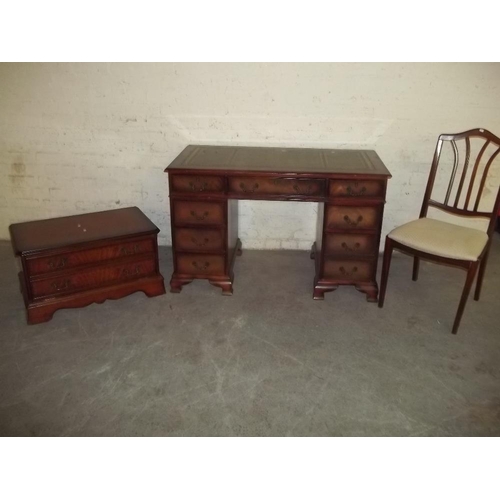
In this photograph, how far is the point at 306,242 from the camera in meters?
3.73

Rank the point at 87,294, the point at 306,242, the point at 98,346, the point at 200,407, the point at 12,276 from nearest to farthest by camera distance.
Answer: the point at 200,407 < the point at 98,346 < the point at 87,294 < the point at 12,276 < the point at 306,242

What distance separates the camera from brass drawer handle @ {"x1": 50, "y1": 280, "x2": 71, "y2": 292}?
2.73m

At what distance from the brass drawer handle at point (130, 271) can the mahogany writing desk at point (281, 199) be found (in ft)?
0.82

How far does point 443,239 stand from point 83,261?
212 cm

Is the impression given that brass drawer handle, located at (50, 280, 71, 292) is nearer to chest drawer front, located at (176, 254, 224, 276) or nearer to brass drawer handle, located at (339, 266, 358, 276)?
chest drawer front, located at (176, 254, 224, 276)

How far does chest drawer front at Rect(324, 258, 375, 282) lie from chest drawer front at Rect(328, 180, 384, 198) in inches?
17.2

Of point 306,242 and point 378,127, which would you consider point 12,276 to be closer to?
point 306,242

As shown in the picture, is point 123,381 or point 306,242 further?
point 306,242

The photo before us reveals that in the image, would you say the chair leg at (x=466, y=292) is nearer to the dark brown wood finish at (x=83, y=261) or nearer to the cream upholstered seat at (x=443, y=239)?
the cream upholstered seat at (x=443, y=239)

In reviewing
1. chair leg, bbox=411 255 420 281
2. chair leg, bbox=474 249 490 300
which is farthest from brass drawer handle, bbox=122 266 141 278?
chair leg, bbox=474 249 490 300

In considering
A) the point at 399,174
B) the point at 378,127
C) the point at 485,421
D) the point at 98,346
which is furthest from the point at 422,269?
the point at 98,346

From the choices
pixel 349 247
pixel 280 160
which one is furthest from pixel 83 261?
pixel 349 247

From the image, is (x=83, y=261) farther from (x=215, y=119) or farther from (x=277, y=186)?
(x=215, y=119)
